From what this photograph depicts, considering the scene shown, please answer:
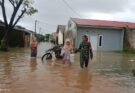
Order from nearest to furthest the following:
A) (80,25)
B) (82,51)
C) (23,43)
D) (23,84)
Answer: (23,84) < (82,51) < (80,25) < (23,43)

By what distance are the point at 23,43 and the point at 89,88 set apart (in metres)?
36.9

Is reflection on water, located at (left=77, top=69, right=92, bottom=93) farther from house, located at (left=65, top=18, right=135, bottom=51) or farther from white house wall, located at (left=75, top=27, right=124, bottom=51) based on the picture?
white house wall, located at (left=75, top=27, right=124, bottom=51)

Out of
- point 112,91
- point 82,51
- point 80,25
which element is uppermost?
point 80,25

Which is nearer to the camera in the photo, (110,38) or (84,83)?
(84,83)

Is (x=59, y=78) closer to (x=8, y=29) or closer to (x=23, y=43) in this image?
(x=8, y=29)

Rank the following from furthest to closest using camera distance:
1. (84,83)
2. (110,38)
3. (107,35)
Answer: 1. (110,38)
2. (107,35)
3. (84,83)

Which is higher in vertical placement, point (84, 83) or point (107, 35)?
point (107, 35)

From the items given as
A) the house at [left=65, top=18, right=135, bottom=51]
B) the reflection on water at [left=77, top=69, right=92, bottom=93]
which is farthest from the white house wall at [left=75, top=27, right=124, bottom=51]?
the reflection on water at [left=77, top=69, right=92, bottom=93]

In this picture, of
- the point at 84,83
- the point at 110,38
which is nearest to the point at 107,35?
the point at 110,38

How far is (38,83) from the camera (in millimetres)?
11172

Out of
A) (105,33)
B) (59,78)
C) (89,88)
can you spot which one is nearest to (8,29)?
(105,33)

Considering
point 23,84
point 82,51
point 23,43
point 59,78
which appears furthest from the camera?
point 23,43

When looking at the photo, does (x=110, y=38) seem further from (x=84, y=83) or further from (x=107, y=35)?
(x=84, y=83)

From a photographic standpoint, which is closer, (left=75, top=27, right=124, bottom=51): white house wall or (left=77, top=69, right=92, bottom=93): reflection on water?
(left=77, top=69, right=92, bottom=93): reflection on water
